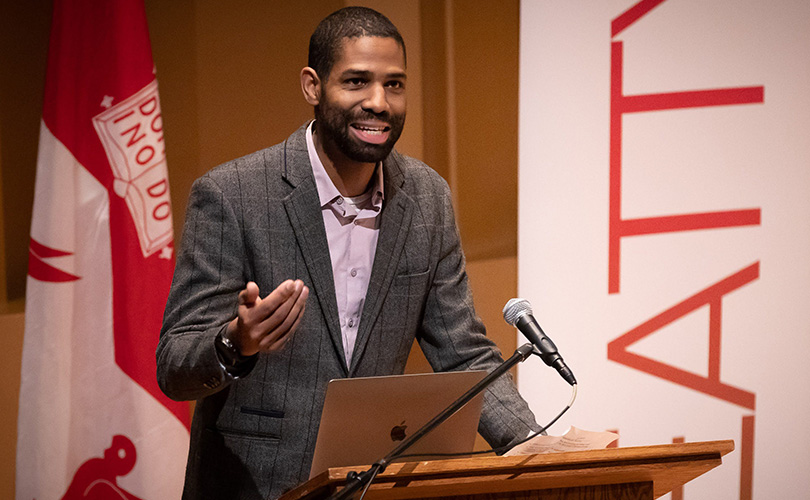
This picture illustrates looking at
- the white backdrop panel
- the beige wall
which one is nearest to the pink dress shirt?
the beige wall

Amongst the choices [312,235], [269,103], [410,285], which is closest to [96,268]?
[269,103]

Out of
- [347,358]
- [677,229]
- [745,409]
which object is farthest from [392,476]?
[745,409]

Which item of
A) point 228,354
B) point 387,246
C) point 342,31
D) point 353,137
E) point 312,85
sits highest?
point 342,31

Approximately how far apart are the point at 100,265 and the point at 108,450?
2.10 ft

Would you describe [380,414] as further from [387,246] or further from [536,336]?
[387,246]

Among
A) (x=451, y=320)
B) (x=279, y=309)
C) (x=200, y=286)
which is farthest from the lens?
(x=451, y=320)

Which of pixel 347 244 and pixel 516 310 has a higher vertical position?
pixel 347 244

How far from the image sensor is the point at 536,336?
1.45 m

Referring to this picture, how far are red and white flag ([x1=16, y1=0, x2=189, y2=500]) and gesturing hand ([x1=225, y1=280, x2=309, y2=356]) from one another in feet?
4.62

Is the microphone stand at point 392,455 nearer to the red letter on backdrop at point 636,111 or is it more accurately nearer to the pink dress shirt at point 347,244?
the pink dress shirt at point 347,244

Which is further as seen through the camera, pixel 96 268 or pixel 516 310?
pixel 96 268

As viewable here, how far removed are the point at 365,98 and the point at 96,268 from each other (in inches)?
51.3

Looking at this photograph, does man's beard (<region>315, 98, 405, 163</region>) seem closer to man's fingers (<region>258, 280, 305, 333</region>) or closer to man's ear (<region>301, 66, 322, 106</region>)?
man's ear (<region>301, 66, 322, 106</region>)

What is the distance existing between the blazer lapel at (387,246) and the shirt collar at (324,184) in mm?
23
